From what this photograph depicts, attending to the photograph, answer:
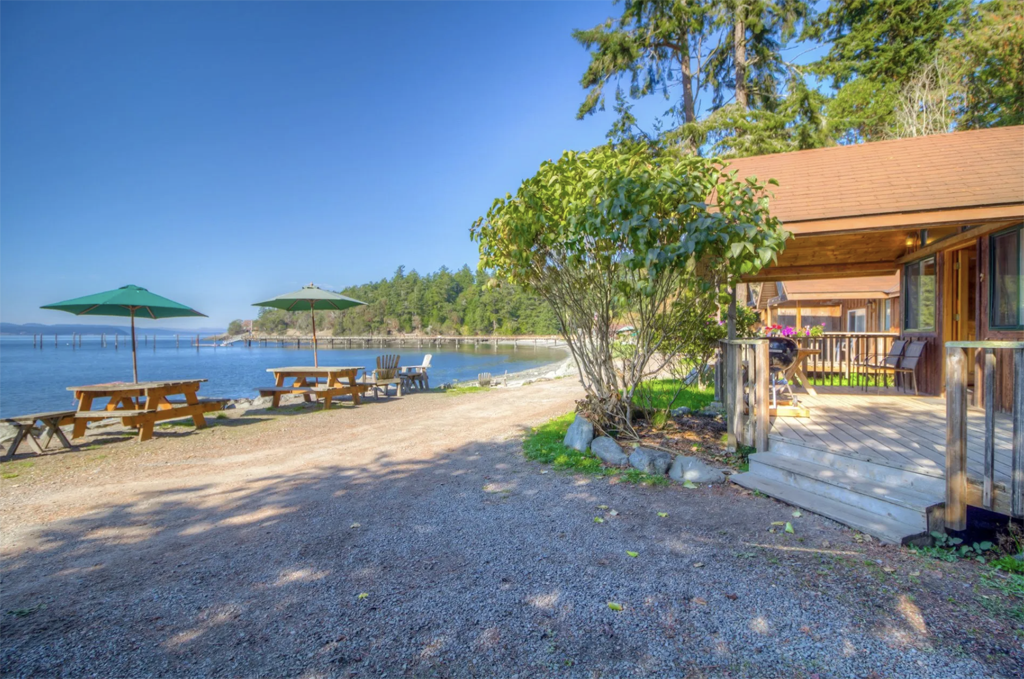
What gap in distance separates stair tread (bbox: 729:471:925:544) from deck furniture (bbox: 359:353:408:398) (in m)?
9.73

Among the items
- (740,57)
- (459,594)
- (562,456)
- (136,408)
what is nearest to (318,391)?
(136,408)

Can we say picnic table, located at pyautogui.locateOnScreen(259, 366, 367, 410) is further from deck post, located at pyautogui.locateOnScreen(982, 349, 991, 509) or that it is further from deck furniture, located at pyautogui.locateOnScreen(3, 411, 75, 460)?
deck post, located at pyautogui.locateOnScreen(982, 349, 991, 509)

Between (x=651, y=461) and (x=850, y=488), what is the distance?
5.77 ft

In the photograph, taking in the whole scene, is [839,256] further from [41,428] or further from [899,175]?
[41,428]

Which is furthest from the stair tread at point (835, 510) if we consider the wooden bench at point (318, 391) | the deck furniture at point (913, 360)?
the wooden bench at point (318, 391)

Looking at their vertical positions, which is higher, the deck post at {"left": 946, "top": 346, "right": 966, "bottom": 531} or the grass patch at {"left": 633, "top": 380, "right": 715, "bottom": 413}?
the deck post at {"left": 946, "top": 346, "right": 966, "bottom": 531}

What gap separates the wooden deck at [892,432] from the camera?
12.7 feet

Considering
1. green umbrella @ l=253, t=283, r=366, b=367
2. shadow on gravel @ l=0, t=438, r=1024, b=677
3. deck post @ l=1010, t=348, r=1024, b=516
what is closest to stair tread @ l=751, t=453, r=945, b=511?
deck post @ l=1010, t=348, r=1024, b=516

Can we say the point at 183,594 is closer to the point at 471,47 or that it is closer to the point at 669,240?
the point at 669,240

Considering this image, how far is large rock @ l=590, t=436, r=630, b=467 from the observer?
5.38 metres

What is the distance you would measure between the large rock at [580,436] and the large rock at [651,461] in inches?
26.8

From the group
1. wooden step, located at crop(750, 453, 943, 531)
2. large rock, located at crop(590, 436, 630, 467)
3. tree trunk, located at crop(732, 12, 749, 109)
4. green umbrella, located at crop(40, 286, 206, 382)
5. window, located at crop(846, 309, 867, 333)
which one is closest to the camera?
Result: wooden step, located at crop(750, 453, 943, 531)

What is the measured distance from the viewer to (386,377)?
13.8 metres

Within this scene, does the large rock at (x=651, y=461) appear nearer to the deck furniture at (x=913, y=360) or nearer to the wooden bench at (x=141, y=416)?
the deck furniture at (x=913, y=360)
